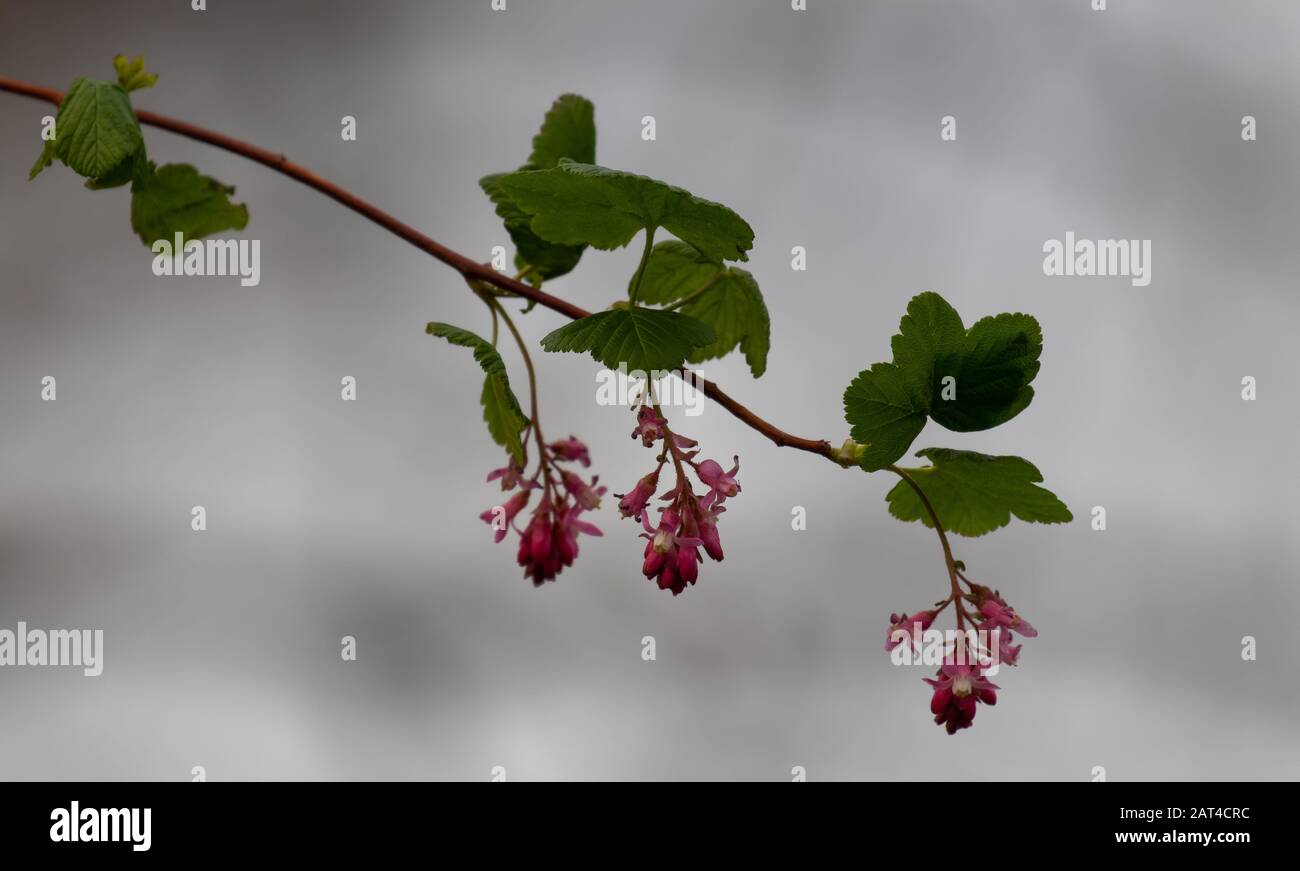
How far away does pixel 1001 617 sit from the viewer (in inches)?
15.9

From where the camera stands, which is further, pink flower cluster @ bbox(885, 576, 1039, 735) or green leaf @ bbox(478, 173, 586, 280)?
green leaf @ bbox(478, 173, 586, 280)

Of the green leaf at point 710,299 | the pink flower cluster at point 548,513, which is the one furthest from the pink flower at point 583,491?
the green leaf at point 710,299

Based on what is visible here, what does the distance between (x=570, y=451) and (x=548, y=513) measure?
34 millimetres

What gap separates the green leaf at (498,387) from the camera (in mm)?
416

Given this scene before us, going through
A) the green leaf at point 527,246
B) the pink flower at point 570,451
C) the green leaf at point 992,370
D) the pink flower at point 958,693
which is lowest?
the pink flower at point 958,693

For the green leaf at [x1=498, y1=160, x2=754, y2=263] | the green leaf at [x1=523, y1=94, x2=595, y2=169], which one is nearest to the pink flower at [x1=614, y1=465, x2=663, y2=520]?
the green leaf at [x1=498, y1=160, x2=754, y2=263]

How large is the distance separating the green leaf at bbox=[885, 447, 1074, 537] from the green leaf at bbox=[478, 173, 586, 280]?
23 centimetres

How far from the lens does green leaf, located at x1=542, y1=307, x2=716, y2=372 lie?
391mm

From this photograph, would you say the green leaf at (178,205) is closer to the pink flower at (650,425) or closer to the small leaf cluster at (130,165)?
the small leaf cluster at (130,165)

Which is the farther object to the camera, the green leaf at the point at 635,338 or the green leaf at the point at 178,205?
the green leaf at the point at 178,205

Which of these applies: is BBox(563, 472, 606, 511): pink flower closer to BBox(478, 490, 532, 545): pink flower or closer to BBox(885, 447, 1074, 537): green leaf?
BBox(478, 490, 532, 545): pink flower

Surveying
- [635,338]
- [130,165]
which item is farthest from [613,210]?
[130,165]

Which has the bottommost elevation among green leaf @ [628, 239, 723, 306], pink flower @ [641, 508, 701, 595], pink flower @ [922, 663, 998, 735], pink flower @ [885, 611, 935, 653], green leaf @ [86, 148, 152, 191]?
pink flower @ [922, 663, 998, 735]

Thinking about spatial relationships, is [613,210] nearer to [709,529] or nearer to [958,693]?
[709,529]
